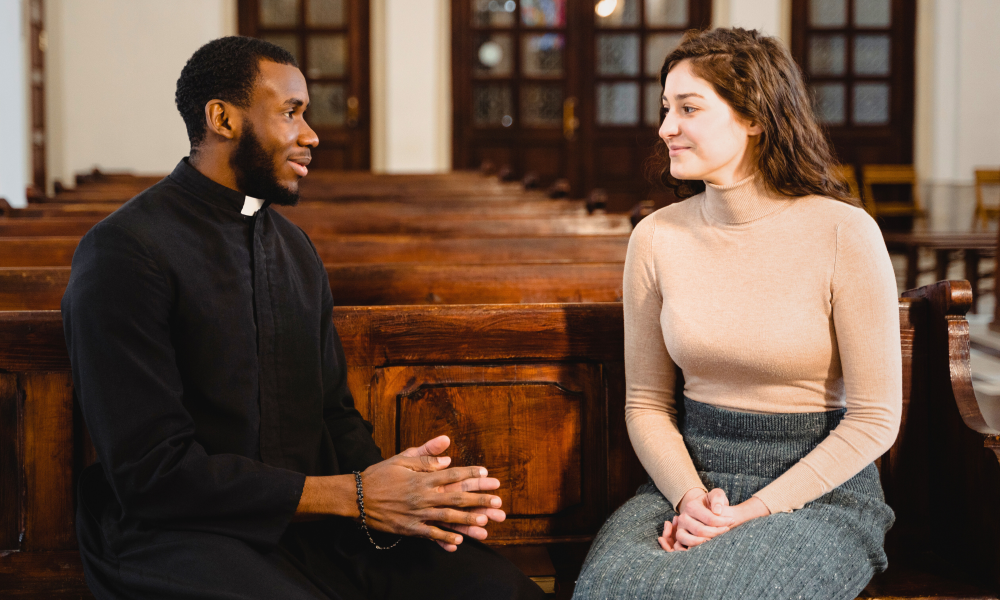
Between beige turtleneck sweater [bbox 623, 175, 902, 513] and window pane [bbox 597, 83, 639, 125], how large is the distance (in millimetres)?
6908

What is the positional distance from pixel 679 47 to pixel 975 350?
3.80 m

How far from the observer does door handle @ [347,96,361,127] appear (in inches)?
320

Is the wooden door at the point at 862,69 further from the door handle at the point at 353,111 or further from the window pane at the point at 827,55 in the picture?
the door handle at the point at 353,111

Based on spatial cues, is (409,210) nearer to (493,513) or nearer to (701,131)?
(701,131)

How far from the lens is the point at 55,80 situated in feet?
25.4

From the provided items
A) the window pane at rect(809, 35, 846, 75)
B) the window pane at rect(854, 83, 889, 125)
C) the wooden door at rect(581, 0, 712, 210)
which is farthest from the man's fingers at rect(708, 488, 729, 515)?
the window pane at rect(854, 83, 889, 125)

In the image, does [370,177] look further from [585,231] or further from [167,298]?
[167,298]

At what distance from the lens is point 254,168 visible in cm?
142

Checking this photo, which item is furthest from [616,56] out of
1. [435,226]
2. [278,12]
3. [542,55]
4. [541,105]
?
A: [435,226]

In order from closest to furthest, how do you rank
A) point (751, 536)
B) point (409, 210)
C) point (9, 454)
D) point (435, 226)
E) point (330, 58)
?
1. point (751, 536)
2. point (9, 454)
3. point (435, 226)
4. point (409, 210)
5. point (330, 58)

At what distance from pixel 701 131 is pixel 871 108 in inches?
302

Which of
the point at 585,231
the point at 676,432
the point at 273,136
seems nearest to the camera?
the point at 273,136

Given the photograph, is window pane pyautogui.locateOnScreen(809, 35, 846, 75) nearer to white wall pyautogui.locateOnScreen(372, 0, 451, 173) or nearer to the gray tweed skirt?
white wall pyautogui.locateOnScreen(372, 0, 451, 173)

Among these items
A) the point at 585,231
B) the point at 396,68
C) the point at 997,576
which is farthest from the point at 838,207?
the point at 396,68
